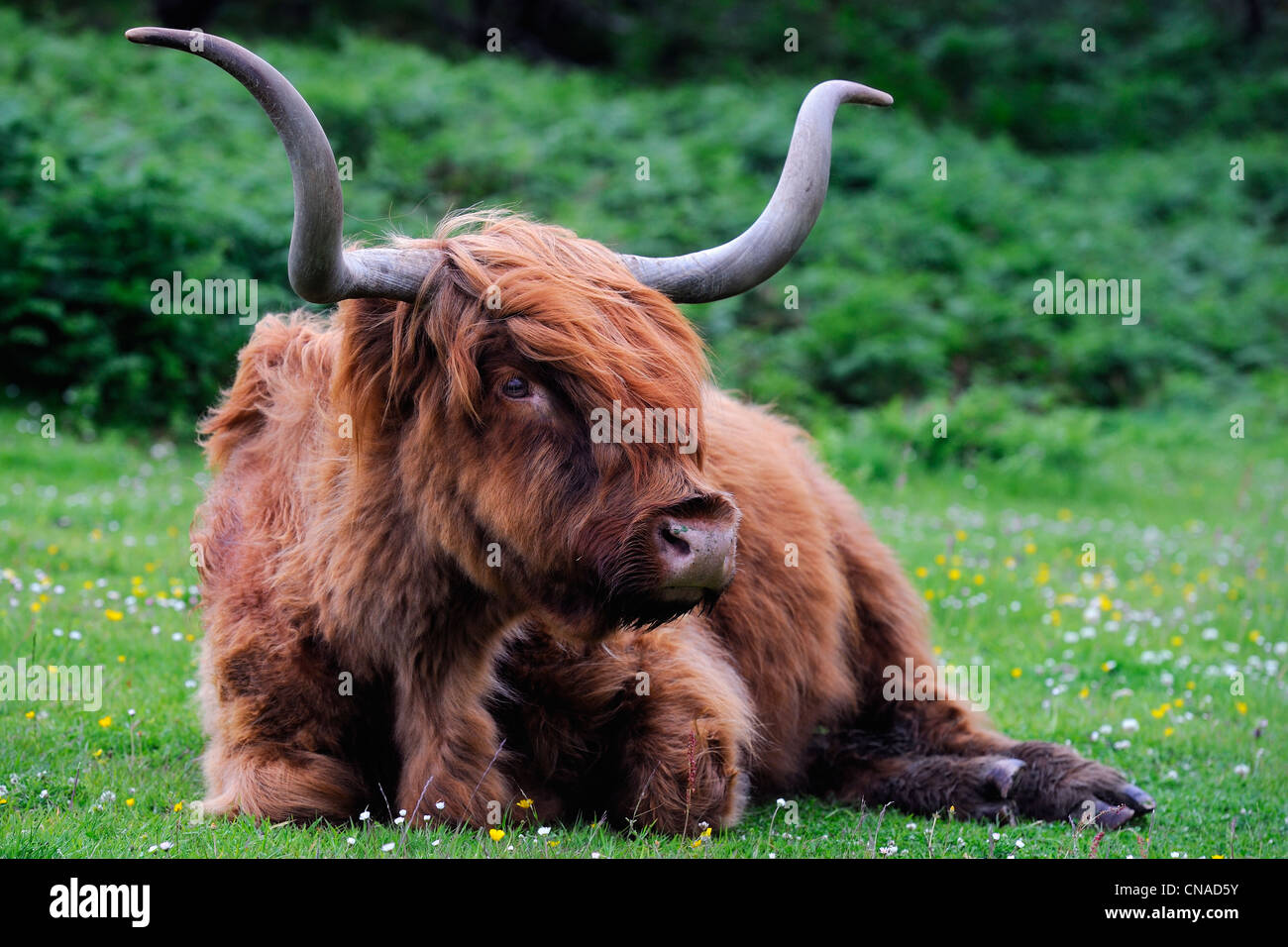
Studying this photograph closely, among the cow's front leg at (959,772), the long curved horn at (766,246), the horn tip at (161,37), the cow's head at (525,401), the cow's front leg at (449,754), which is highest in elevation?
the horn tip at (161,37)

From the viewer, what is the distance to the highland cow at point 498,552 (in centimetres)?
357

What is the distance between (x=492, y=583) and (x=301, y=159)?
1267mm

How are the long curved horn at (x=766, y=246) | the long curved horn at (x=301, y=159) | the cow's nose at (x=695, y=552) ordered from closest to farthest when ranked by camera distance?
the long curved horn at (x=301, y=159), the cow's nose at (x=695, y=552), the long curved horn at (x=766, y=246)

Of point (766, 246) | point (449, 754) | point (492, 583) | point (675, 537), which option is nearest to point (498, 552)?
point (492, 583)

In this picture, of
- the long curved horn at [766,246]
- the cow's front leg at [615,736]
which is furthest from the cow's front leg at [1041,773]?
the long curved horn at [766,246]

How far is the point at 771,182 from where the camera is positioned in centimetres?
1698

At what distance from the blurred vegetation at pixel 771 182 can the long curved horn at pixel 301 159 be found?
3.39 ft

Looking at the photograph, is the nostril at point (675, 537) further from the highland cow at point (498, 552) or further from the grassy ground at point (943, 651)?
the grassy ground at point (943, 651)

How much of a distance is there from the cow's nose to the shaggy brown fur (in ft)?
0.15

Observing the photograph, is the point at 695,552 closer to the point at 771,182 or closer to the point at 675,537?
the point at 675,537
